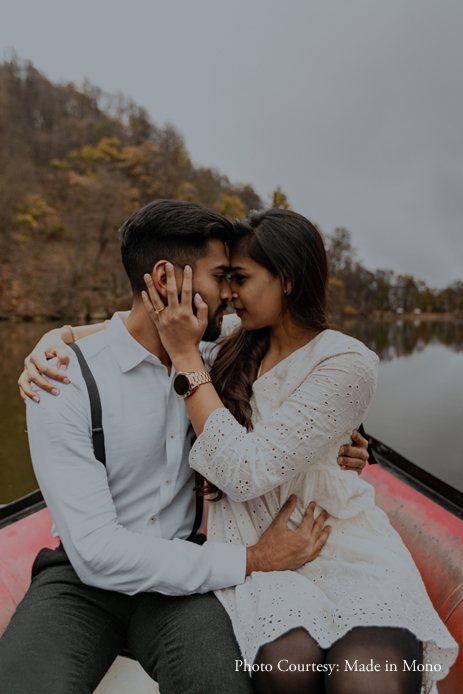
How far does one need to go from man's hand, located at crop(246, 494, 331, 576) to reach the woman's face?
61cm

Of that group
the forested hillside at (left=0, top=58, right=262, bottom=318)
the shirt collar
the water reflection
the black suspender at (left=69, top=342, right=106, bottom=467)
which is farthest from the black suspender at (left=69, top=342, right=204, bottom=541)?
the forested hillside at (left=0, top=58, right=262, bottom=318)

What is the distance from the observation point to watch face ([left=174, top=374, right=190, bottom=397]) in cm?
114

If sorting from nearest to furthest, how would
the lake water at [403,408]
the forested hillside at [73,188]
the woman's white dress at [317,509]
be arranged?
the woman's white dress at [317,509], the lake water at [403,408], the forested hillside at [73,188]

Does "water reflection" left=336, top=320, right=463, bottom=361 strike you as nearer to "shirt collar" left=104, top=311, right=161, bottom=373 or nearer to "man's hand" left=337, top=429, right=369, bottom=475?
"man's hand" left=337, top=429, right=369, bottom=475

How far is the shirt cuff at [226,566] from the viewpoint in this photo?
1.13 meters

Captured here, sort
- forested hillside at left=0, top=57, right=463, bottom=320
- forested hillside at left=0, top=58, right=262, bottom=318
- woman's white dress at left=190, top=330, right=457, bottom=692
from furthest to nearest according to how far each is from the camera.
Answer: forested hillside at left=0, top=58, right=262, bottom=318
forested hillside at left=0, top=57, right=463, bottom=320
woman's white dress at left=190, top=330, right=457, bottom=692

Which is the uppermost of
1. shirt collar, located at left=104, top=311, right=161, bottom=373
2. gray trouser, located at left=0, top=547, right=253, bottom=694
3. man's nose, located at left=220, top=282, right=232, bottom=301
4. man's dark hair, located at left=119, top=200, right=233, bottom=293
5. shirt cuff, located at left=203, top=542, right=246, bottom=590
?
man's dark hair, located at left=119, top=200, right=233, bottom=293

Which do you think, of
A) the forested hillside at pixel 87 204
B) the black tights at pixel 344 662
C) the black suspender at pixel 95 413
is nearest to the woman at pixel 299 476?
the black tights at pixel 344 662

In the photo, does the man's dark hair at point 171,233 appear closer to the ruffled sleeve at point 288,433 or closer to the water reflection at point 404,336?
the ruffled sleeve at point 288,433

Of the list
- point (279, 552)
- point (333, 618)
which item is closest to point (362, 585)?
point (333, 618)

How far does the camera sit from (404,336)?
26.9m

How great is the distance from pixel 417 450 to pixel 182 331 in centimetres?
883

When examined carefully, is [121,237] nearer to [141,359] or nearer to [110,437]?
[141,359]

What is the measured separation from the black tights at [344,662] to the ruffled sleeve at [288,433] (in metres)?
0.35
